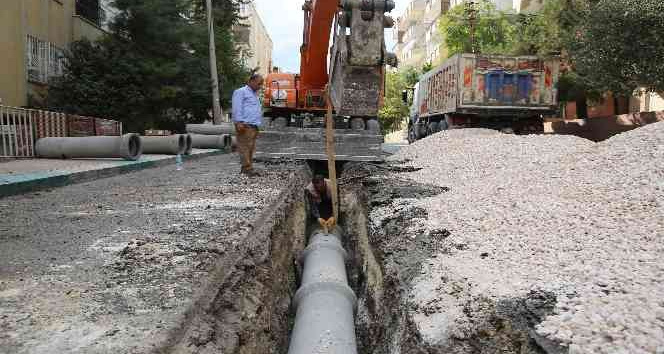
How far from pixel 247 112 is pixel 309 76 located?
2500 millimetres

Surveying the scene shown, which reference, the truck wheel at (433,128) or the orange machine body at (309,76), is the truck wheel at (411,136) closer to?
the truck wheel at (433,128)

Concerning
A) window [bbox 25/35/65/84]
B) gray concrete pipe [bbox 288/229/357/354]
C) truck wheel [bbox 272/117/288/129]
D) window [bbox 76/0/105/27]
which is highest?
window [bbox 76/0/105/27]

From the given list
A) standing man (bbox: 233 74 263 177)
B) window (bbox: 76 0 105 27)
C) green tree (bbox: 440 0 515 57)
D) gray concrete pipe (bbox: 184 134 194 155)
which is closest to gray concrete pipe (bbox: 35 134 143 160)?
gray concrete pipe (bbox: 184 134 194 155)

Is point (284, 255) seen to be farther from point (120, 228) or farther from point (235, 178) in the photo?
point (235, 178)

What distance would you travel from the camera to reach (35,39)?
14.0 m

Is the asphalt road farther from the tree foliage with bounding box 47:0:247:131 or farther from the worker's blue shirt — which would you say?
the tree foliage with bounding box 47:0:247:131

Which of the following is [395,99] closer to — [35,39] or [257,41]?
[257,41]

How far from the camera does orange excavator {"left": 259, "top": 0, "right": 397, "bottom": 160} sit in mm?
6137

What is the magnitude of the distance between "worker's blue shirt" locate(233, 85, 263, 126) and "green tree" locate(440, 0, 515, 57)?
21.9 metres

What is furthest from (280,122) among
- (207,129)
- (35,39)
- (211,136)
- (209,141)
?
(35,39)

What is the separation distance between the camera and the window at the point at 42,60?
13.8 meters

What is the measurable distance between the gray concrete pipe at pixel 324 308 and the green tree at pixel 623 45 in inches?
426

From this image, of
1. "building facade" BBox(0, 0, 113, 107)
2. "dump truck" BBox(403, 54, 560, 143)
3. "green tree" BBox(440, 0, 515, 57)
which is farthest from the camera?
"green tree" BBox(440, 0, 515, 57)

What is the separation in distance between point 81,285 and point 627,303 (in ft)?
9.28
